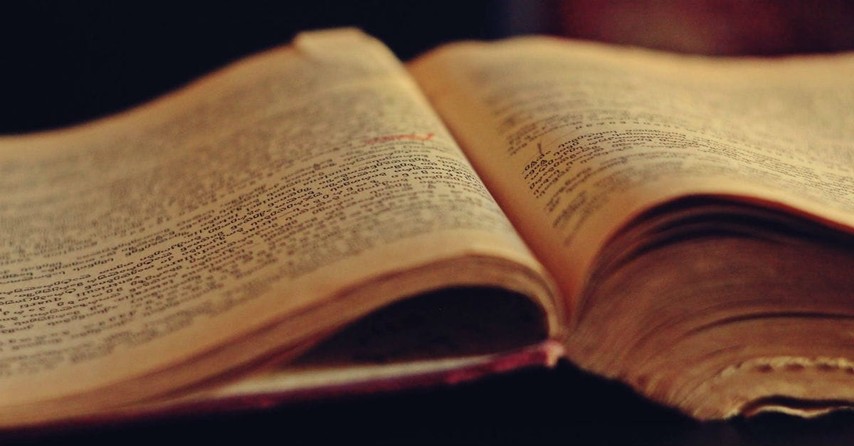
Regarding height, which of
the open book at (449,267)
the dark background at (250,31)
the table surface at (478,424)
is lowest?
the table surface at (478,424)

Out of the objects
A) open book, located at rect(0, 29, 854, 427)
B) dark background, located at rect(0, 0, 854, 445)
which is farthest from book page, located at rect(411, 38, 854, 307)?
dark background, located at rect(0, 0, 854, 445)

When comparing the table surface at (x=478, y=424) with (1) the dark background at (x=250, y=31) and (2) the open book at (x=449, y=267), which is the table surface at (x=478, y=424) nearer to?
(2) the open book at (x=449, y=267)

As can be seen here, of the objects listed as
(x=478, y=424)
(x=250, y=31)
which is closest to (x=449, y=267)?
(x=478, y=424)

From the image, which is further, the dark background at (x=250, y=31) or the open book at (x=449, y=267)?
the dark background at (x=250, y=31)

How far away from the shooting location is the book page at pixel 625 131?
0.43 m

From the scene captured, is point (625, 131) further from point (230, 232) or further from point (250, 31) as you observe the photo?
point (250, 31)

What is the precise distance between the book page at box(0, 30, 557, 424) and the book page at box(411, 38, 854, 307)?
0.10ft

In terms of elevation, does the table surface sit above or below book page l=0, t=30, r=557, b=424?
below

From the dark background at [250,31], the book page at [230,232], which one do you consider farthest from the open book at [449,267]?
the dark background at [250,31]

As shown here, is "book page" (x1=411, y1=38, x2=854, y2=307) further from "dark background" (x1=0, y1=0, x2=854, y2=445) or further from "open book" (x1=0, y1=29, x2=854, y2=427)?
"dark background" (x1=0, y1=0, x2=854, y2=445)

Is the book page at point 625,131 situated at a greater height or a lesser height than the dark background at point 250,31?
lesser

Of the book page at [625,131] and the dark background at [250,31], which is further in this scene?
the dark background at [250,31]

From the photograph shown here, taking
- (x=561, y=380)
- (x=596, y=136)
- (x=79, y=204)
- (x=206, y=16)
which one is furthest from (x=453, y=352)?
(x=206, y=16)

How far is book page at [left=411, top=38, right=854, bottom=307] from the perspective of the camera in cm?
43
